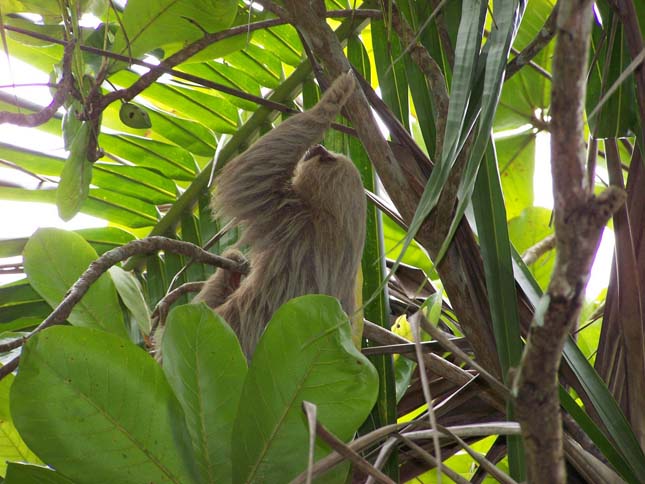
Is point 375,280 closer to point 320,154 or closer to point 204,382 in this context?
point 320,154

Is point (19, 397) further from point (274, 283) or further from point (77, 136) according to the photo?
point (274, 283)

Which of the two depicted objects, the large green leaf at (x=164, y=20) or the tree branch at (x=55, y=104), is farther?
the large green leaf at (x=164, y=20)

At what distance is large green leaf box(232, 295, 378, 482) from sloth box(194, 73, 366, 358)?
2.93 feet

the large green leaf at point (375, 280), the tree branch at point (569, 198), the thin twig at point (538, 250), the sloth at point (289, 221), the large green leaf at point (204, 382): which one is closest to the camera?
the tree branch at point (569, 198)

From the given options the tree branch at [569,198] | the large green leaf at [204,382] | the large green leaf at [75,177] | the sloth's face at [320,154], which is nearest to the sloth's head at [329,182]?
the sloth's face at [320,154]

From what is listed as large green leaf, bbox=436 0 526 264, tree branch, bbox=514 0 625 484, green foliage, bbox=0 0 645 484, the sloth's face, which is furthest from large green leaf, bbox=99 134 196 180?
tree branch, bbox=514 0 625 484

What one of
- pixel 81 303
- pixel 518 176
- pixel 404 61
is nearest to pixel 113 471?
pixel 81 303

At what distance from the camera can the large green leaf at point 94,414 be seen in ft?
3.72

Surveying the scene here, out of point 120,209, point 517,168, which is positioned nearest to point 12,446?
point 120,209

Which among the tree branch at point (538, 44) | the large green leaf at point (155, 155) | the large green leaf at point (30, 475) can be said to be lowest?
the large green leaf at point (30, 475)

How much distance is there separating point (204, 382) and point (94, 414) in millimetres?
166

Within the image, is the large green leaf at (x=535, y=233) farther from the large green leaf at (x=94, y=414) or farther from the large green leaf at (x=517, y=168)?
the large green leaf at (x=94, y=414)

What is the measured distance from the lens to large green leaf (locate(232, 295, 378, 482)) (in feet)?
3.74

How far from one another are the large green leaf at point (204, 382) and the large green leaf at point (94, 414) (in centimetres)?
3
